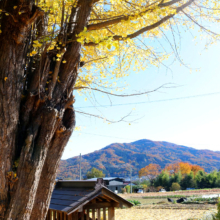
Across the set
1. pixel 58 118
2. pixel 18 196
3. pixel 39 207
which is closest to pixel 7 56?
pixel 58 118

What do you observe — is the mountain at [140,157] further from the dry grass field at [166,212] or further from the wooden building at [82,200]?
the wooden building at [82,200]

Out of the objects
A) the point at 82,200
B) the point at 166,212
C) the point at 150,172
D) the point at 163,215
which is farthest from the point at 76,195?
the point at 150,172

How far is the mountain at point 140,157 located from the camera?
3676 inches

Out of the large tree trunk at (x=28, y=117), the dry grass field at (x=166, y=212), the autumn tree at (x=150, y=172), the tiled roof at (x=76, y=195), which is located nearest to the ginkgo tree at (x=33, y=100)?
the large tree trunk at (x=28, y=117)

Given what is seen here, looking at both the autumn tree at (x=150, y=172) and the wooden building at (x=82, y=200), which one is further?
the autumn tree at (x=150, y=172)

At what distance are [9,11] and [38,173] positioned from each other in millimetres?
2135

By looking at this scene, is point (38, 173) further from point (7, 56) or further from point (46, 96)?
point (7, 56)

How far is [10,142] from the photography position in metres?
2.72

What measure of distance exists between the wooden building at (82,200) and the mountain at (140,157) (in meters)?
74.9

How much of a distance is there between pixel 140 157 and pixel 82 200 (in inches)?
4263

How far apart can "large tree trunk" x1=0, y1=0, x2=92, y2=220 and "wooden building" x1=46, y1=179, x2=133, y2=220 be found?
220 centimetres

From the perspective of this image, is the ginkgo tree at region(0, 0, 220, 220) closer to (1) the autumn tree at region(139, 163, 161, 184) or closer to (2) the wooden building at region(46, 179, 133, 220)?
(2) the wooden building at region(46, 179, 133, 220)

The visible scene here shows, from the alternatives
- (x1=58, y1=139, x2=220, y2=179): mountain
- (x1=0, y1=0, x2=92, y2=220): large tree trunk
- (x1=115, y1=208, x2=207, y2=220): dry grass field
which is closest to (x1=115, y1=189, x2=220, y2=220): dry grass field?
(x1=115, y1=208, x2=207, y2=220): dry grass field

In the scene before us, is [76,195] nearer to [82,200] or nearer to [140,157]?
[82,200]
